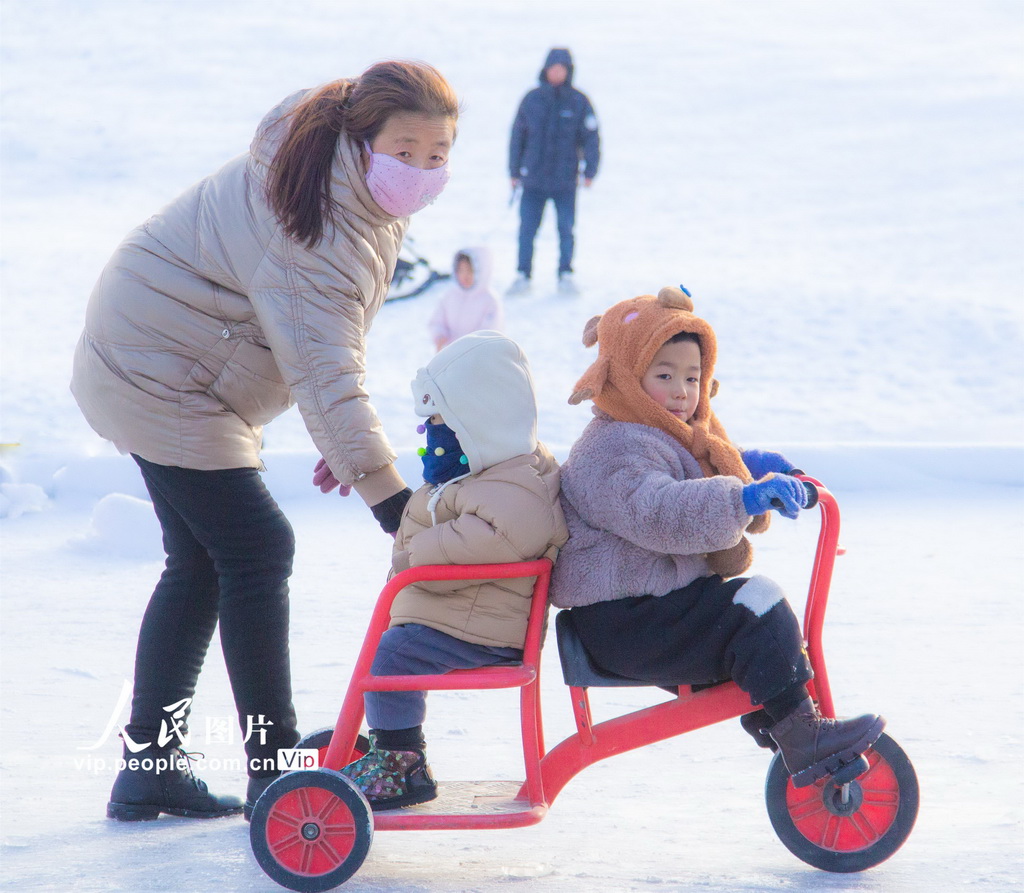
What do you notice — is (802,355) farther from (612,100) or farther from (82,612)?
(612,100)

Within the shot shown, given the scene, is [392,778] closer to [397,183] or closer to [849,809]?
[849,809]

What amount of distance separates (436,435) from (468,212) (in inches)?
417

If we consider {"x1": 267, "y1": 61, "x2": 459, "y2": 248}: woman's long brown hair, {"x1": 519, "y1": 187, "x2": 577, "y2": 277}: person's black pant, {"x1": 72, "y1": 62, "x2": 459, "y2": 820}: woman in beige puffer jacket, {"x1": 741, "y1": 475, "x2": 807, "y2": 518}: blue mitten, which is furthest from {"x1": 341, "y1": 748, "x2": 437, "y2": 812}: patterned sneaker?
{"x1": 519, "y1": 187, "x2": 577, "y2": 277}: person's black pant

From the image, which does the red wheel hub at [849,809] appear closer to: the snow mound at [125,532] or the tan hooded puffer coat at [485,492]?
the tan hooded puffer coat at [485,492]

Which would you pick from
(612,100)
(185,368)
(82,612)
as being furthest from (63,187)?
(185,368)

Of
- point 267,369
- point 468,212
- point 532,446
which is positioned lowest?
point 532,446

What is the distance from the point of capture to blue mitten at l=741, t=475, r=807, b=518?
6.76ft

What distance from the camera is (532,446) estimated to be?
7.59ft

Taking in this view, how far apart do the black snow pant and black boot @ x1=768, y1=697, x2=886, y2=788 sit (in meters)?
0.03

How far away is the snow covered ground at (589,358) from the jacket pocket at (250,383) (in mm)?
793

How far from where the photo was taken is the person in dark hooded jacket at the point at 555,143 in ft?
30.6

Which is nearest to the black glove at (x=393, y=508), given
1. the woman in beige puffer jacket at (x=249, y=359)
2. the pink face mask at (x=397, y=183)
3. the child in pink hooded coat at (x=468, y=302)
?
the woman in beige puffer jacket at (x=249, y=359)

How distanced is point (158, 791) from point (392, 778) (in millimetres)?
589

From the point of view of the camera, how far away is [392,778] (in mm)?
2258
